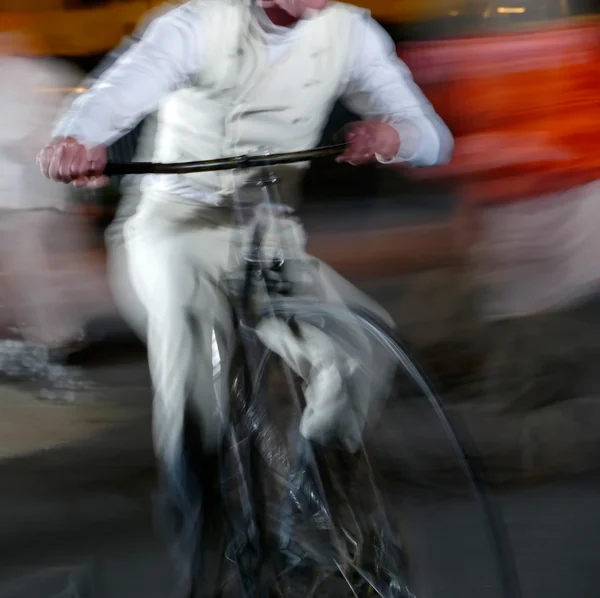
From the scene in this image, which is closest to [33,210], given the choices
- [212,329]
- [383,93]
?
[212,329]

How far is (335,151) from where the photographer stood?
4.66 ft

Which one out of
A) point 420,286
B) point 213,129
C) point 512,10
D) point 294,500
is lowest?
point 294,500

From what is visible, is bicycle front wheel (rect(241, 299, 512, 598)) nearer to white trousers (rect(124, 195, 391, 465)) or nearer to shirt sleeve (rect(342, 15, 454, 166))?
white trousers (rect(124, 195, 391, 465))

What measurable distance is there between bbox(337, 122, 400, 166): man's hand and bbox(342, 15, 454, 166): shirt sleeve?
12 cm

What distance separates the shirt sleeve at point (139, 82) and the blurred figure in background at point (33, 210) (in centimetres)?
12

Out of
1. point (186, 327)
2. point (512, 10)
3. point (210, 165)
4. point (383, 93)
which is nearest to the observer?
point (210, 165)

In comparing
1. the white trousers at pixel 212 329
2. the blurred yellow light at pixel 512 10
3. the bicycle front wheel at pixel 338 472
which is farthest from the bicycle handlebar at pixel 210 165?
the blurred yellow light at pixel 512 10

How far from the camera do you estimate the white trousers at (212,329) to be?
4.95 ft

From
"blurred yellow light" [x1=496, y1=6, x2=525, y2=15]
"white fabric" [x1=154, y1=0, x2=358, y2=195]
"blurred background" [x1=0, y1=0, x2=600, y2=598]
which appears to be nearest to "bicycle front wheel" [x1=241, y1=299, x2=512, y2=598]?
"blurred background" [x1=0, y1=0, x2=600, y2=598]

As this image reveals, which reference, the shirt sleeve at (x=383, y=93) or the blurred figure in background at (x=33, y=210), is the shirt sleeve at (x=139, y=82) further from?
the shirt sleeve at (x=383, y=93)

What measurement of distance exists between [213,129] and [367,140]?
31 cm

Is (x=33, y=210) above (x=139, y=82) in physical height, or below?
below

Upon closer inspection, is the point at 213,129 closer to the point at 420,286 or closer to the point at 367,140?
the point at 367,140

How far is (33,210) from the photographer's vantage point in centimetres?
173
